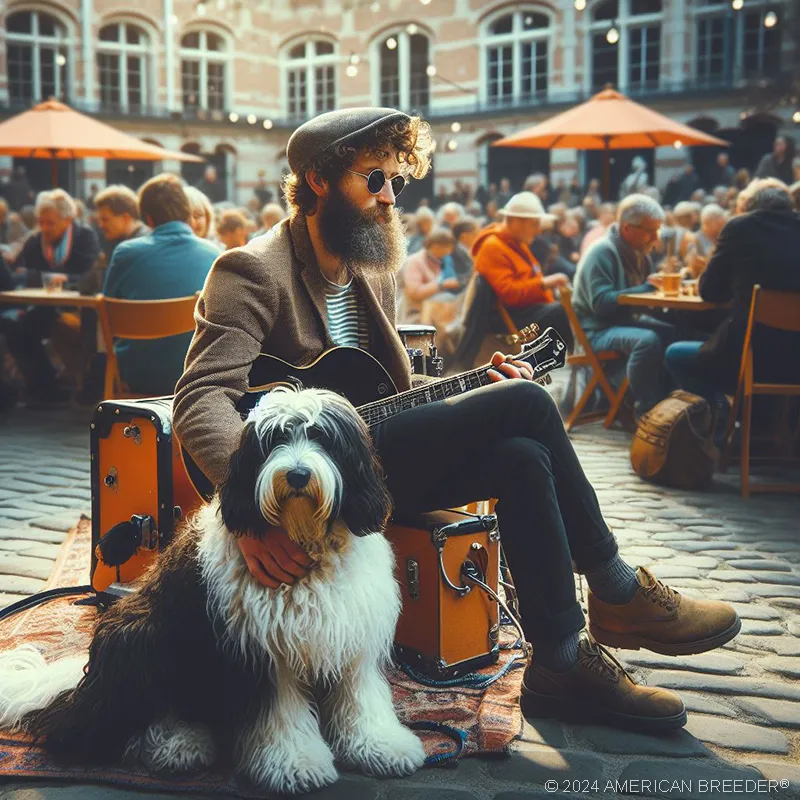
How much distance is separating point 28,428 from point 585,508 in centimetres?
562

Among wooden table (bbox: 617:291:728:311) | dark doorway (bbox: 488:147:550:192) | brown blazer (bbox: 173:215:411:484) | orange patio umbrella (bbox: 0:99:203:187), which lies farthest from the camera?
dark doorway (bbox: 488:147:550:192)

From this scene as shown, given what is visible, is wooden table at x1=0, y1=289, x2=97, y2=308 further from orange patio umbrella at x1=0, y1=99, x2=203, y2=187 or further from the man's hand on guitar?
the man's hand on guitar

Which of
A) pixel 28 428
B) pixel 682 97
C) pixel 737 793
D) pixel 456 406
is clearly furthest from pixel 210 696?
pixel 682 97

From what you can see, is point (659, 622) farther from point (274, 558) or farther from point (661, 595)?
point (274, 558)

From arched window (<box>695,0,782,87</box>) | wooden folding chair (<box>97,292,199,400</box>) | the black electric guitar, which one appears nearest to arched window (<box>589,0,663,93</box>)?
arched window (<box>695,0,782,87</box>)

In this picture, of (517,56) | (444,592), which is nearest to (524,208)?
(444,592)

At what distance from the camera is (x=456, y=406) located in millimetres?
2963

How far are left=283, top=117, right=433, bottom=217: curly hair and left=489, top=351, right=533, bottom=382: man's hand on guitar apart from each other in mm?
683

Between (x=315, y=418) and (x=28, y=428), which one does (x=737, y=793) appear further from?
(x=28, y=428)

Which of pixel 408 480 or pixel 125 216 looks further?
pixel 125 216

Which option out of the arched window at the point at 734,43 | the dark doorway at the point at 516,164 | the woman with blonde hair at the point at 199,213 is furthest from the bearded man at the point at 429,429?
the dark doorway at the point at 516,164

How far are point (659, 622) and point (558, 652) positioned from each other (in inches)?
14.5

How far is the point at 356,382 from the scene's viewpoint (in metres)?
3.16

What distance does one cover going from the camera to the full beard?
3.21m
